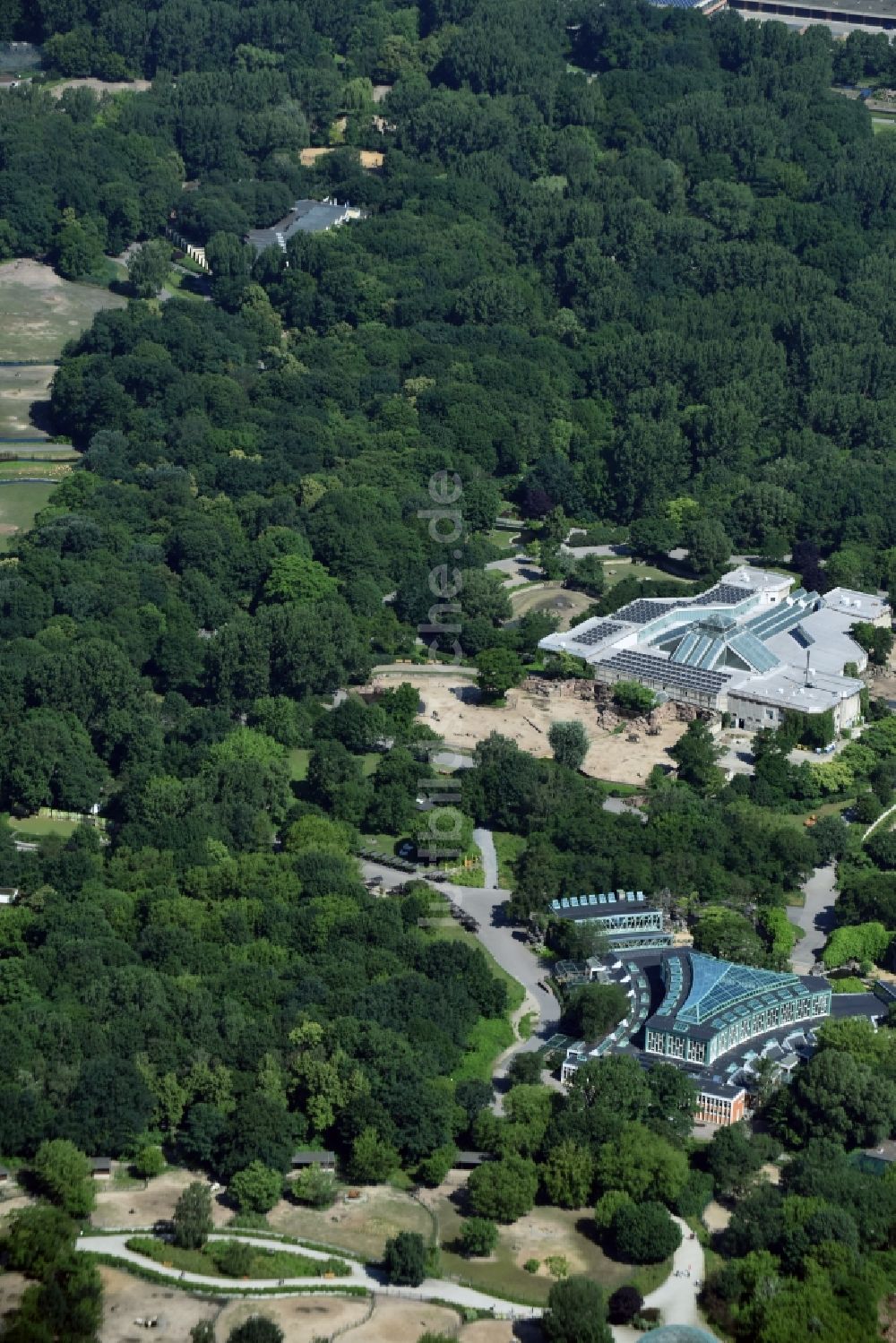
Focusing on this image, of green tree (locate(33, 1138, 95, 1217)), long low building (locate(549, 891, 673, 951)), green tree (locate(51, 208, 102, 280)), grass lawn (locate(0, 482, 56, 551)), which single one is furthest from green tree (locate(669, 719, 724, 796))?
green tree (locate(51, 208, 102, 280))

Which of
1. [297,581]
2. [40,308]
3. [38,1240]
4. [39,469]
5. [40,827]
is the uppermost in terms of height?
[38,1240]

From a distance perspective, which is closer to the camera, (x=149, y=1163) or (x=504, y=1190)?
(x=504, y=1190)

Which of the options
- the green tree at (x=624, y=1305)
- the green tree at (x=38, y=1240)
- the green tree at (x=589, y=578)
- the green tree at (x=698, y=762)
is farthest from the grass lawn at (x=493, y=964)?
the green tree at (x=589, y=578)

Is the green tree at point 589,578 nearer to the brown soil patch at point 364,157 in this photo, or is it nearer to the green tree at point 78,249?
the green tree at point 78,249

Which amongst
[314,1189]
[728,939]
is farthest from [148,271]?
[314,1189]

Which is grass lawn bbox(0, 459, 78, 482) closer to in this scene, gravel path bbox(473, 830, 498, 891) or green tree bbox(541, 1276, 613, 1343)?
gravel path bbox(473, 830, 498, 891)

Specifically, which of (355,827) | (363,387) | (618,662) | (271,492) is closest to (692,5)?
(363,387)

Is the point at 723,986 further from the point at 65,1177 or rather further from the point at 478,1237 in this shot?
the point at 65,1177
